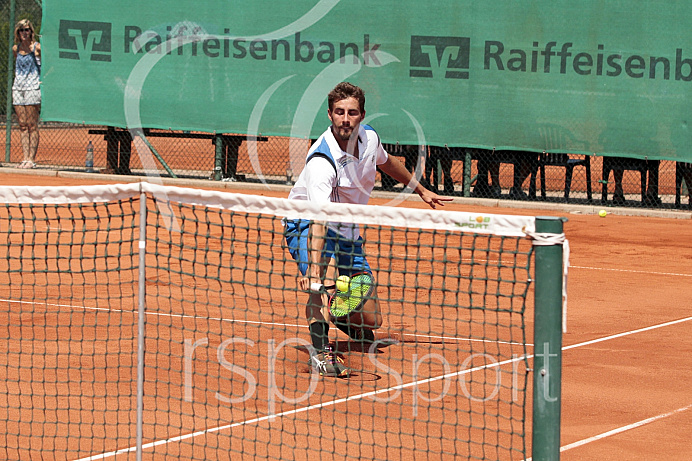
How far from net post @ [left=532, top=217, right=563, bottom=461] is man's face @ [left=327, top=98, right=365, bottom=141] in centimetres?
271

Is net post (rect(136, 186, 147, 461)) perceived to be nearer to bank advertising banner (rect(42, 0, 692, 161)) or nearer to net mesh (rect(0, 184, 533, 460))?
net mesh (rect(0, 184, 533, 460))

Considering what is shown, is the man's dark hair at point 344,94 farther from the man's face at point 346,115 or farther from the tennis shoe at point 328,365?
the tennis shoe at point 328,365

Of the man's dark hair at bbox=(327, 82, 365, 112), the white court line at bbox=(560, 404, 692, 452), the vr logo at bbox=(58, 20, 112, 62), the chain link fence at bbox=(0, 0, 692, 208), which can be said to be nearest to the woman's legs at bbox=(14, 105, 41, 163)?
the chain link fence at bbox=(0, 0, 692, 208)

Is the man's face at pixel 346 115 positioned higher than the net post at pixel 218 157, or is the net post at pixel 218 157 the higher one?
the net post at pixel 218 157

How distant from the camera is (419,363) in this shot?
595 centimetres

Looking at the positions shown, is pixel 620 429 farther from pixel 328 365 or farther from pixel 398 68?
pixel 398 68

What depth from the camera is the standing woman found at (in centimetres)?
1500

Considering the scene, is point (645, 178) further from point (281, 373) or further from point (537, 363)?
point (537, 363)

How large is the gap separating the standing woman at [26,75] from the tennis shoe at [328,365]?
35.6 feet

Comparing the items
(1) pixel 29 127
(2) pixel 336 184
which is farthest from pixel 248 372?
(1) pixel 29 127

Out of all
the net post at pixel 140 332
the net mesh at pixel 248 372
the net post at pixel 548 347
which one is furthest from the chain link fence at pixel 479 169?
the net post at pixel 548 347

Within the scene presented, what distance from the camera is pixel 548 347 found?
3236mm

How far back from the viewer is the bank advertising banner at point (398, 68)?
525 inches

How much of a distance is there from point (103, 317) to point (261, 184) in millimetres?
8148
